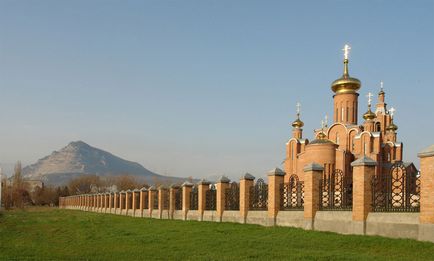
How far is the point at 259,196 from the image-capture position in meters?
Result: 16.8

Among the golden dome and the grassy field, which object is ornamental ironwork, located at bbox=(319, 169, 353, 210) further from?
the golden dome

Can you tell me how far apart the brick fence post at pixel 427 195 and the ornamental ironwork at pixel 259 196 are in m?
6.71

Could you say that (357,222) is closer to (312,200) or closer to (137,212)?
(312,200)

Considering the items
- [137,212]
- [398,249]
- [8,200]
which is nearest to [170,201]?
[137,212]

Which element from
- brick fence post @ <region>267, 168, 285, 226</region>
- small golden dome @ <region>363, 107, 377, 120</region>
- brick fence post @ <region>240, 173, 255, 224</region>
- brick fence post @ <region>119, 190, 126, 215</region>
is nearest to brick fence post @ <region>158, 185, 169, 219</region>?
brick fence post @ <region>240, 173, 255, 224</region>

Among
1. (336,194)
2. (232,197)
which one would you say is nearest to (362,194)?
(336,194)

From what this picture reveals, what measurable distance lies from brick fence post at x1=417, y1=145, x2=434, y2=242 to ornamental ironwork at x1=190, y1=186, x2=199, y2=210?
1270 centimetres

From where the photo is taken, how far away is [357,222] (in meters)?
11.7

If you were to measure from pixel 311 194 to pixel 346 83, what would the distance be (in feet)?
104

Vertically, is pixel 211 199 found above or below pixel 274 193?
below

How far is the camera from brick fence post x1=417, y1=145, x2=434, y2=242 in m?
9.93

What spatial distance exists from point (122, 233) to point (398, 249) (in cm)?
890

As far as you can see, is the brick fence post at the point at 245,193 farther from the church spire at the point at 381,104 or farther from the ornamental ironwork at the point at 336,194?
the church spire at the point at 381,104

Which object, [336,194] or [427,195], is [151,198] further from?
[427,195]
